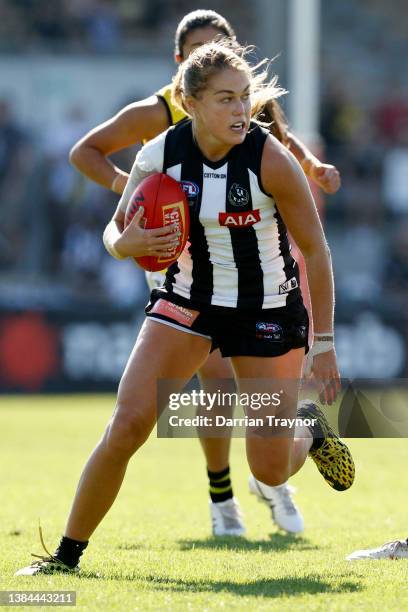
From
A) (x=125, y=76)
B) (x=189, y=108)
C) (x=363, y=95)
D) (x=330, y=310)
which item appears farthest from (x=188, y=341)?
(x=363, y=95)

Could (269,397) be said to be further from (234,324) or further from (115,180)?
(115,180)

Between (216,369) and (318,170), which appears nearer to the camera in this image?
(318,170)

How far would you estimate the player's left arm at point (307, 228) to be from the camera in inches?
186

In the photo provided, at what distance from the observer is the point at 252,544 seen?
5.85 meters

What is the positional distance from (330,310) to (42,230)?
10.9 m

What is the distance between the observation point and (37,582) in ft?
14.9

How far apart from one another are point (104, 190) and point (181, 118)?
370 inches

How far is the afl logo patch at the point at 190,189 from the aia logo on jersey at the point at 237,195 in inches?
5.5

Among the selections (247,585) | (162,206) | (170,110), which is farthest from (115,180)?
(247,585)

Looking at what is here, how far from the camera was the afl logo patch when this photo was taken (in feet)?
15.9

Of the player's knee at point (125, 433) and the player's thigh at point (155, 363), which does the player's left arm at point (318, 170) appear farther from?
the player's knee at point (125, 433)

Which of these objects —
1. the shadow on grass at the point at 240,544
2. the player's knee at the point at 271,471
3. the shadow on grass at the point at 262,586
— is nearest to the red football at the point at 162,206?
the player's knee at the point at 271,471

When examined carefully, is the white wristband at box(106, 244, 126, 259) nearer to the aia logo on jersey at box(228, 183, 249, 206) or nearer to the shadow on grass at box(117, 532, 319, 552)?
the aia logo on jersey at box(228, 183, 249, 206)

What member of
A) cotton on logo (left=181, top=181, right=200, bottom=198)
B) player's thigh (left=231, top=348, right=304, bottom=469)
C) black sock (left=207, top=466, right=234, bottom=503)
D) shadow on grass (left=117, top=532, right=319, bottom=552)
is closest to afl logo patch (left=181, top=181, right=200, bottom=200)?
cotton on logo (left=181, top=181, right=200, bottom=198)
